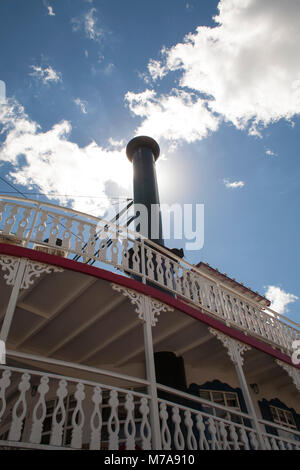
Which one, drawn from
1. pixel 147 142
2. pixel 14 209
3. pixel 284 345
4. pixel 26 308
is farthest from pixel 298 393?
pixel 147 142

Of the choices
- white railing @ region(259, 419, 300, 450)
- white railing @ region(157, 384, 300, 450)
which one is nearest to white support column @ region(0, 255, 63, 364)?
white railing @ region(157, 384, 300, 450)

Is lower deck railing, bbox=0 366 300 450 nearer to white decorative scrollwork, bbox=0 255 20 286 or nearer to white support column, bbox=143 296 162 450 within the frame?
white support column, bbox=143 296 162 450

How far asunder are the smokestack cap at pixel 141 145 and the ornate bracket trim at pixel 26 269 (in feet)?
36.3

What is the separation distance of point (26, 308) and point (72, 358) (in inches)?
82.7

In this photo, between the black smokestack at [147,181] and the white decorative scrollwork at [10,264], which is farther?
the black smokestack at [147,181]

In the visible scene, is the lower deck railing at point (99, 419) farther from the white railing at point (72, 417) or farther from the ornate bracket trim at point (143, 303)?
the ornate bracket trim at point (143, 303)

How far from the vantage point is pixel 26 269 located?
5000 mm

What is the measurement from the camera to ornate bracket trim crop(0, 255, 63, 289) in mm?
4859

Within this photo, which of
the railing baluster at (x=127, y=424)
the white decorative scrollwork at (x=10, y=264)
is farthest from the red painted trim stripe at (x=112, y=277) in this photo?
the railing baluster at (x=127, y=424)

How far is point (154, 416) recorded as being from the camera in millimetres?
4586

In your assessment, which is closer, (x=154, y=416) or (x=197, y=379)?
(x=154, y=416)

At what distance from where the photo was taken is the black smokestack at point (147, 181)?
11664 millimetres
